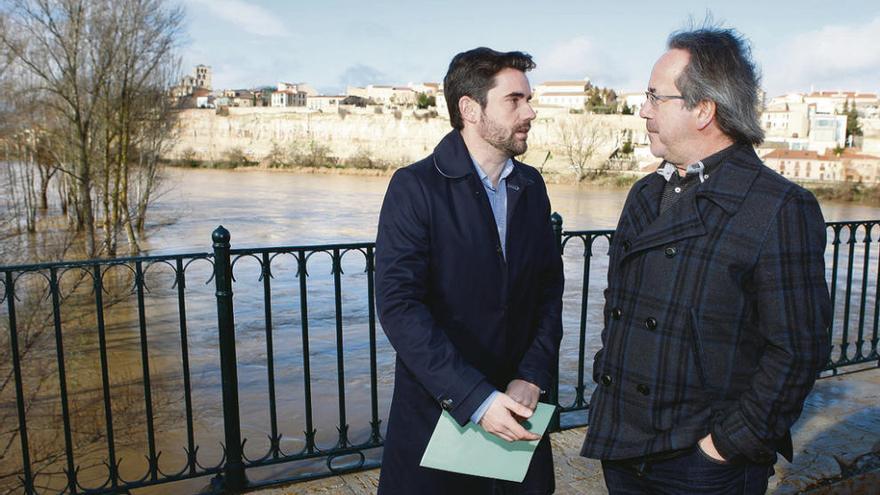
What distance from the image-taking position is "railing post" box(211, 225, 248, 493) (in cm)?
286

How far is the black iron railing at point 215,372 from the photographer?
303 cm

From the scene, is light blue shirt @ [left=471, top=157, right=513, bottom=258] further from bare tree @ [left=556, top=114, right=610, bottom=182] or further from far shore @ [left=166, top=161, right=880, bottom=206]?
bare tree @ [left=556, top=114, right=610, bottom=182]

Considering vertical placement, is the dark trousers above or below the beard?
below

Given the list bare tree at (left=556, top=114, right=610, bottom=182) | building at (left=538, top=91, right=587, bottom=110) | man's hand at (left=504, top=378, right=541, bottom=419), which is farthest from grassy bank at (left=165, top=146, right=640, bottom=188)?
man's hand at (left=504, top=378, right=541, bottom=419)

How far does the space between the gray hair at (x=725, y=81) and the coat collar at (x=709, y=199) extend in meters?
0.07

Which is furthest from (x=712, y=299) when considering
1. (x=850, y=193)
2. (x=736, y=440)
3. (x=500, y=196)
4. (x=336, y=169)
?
(x=336, y=169)

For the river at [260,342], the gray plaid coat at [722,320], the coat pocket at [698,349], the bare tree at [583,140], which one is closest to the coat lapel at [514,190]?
the gray plaid coat at [722,320]

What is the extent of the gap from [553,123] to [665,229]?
70.2 m

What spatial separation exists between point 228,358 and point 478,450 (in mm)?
1622

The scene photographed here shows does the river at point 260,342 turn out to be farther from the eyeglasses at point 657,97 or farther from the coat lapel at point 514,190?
the eyeglasses at point 657,97

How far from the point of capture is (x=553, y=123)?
6975cm

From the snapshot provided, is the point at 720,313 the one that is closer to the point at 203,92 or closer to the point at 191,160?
the point at 191,160

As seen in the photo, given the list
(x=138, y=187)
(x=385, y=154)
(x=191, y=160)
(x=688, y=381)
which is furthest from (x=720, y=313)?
(x=385, y=154)

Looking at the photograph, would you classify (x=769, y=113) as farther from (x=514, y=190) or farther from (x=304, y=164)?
(x=514, y=190)
